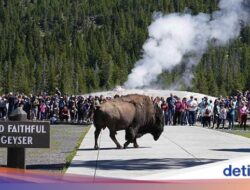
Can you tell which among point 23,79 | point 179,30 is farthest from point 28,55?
point 179,30

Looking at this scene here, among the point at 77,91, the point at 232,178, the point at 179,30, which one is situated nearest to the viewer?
the point at 232,178

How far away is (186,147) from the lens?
16625 mm

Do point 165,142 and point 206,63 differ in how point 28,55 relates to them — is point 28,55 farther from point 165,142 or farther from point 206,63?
point 165,142

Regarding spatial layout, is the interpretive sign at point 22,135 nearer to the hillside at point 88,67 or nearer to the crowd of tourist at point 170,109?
the crowd of tourist at point 170,109

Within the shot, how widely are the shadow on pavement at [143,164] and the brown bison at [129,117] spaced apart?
2.66 meters

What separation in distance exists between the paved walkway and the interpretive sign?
74.4 inches

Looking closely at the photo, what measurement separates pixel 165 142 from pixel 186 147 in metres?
1.84

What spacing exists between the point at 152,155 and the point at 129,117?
201cm

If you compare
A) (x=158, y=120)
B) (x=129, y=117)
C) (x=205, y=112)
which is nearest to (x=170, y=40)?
(x=205, y=112)

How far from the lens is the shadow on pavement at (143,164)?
1177 centimetres

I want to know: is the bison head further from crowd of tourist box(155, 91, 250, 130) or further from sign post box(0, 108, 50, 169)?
crowd of tourist box(155, 91, 250, 130)

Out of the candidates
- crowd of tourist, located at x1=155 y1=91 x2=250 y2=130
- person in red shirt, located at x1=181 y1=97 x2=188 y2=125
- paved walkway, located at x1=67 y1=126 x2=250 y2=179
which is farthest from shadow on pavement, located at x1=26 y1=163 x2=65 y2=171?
person in red shirt, located at x1=181 y1=97 x2=188 y2=125

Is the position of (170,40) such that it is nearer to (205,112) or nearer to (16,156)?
(205,112)

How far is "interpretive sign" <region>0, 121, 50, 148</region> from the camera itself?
25.5 ft
